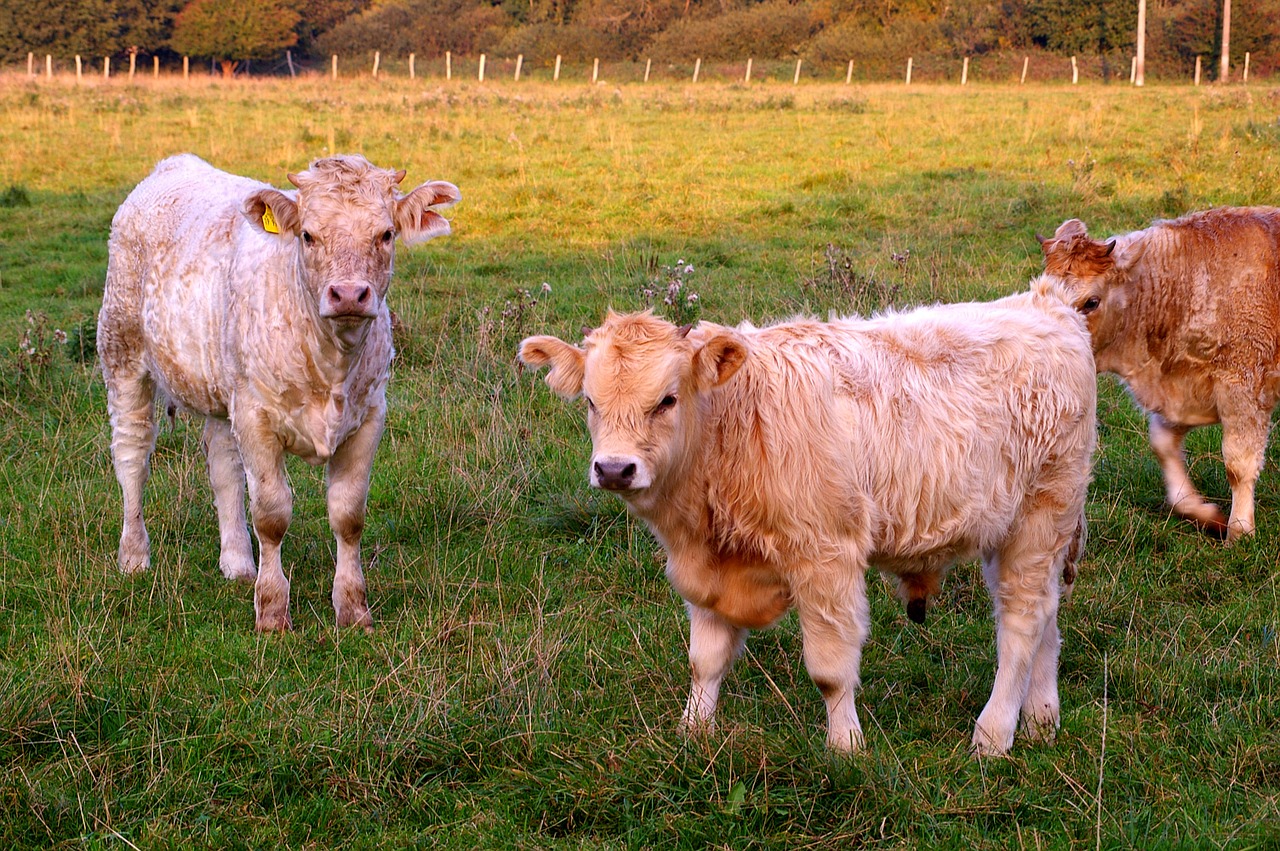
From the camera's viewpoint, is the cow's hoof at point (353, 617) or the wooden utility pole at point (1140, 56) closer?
the cow's hoof at point (353, 617)

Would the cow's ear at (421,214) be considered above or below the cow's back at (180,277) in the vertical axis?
above

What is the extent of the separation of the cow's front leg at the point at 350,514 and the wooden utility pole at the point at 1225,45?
131ft

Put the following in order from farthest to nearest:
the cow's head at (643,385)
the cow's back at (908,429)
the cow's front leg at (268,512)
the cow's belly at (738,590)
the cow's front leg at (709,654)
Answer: the cow's front leg at (268,512) < the cow's front leg at (709,654) < the cow's belly at (738,590) < the cow's back at (908,429) < the cow's head at (643,385)

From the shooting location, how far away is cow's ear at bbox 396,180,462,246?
5.21 m

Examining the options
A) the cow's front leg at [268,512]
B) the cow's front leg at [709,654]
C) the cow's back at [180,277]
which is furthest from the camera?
the cow's back at [180,277]

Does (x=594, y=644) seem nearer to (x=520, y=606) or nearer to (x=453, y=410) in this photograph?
(x=520, y=606)

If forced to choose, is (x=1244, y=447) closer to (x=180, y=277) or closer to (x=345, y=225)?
(x=345, y=225)

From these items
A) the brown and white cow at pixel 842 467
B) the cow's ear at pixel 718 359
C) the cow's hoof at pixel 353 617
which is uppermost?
the cow's ear at pixel 718 359

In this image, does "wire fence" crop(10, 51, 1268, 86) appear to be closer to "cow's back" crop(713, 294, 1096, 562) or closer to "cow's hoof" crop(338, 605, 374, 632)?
"cow's back" crop(713, 294, 1096, 562)

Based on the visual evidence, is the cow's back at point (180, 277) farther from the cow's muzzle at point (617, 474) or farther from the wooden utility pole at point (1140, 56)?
the wooden utility pole at point (1140, 56)

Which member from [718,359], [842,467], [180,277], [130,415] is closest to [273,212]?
[180,277]

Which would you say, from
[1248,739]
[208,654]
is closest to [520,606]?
[208,654]

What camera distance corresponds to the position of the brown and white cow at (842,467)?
384 centimetres

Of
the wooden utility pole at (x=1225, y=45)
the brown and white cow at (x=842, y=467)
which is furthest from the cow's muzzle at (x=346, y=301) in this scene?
the wooden utility pole at (x=1225, y=45)
